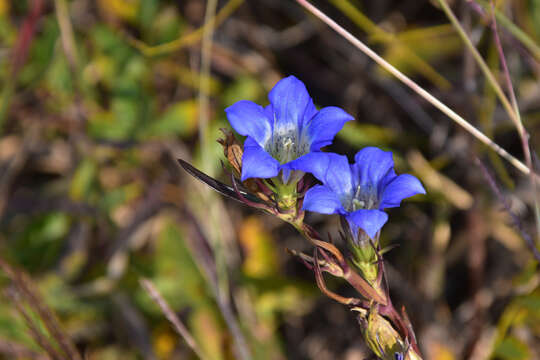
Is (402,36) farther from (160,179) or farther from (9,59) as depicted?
(9,59)

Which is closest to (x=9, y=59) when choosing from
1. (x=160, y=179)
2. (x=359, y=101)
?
(x=160, y=179)

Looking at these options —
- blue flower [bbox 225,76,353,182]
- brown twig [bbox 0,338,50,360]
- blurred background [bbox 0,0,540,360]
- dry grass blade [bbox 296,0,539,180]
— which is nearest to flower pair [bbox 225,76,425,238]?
blue flower [bbox 225,76,353,182]

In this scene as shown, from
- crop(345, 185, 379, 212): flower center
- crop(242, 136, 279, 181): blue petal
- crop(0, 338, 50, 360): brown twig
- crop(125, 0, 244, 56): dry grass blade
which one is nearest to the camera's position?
crop(242, 136, 279, 181): blue petal

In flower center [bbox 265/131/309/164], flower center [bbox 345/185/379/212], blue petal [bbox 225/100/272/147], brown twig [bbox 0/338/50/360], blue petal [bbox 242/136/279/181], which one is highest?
blue petal [bbox 225/100/272/147]

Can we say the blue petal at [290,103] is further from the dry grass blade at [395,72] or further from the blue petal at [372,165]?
the dry grass blade at [395,72]

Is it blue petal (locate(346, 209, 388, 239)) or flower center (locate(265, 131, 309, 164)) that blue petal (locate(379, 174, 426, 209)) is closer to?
blue petal (locate(346, 209, 388, 239))

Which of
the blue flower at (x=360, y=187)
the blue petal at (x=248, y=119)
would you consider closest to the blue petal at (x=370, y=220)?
the blue flower at (x=360, y=187)

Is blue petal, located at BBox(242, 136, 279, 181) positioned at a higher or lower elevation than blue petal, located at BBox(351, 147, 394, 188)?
higher
